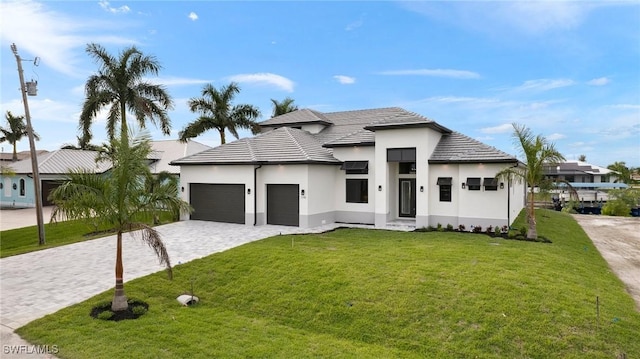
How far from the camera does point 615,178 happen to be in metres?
58.5

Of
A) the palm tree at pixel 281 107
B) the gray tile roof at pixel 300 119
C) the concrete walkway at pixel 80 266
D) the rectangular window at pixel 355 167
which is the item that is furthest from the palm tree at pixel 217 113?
the concrete walkway at pixel 80 266

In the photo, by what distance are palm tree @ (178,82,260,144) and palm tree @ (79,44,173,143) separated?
653cm

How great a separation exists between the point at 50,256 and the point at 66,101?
1341 centimetres

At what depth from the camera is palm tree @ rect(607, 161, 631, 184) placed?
56.7m

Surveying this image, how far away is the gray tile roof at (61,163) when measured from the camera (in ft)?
105

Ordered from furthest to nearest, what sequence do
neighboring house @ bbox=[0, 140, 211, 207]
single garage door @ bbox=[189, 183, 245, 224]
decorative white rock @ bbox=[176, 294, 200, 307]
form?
neighboring house @ bbox=[0, 140, 211, 207] → single garage door @ bbox=[189, 183, 245, 224] → decorative white rock @ bbox=[176, 294, 200, 307]

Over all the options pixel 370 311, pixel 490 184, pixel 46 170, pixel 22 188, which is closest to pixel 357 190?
pixel 490 184

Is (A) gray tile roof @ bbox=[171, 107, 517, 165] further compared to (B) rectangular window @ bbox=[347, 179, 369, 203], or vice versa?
(B) rectangular window @ bbox=[347, 179, 369, 203]

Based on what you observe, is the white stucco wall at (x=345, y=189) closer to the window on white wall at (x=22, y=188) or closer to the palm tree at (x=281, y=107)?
the palm tree at (x=281, y=107)

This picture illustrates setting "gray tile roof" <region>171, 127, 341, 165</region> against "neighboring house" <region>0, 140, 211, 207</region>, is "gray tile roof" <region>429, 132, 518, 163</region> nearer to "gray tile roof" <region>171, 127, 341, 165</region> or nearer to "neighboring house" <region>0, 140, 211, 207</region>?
"gray tile roof" <region>171, 127, 341, 165</region>

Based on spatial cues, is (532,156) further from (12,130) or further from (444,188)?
(12,130)

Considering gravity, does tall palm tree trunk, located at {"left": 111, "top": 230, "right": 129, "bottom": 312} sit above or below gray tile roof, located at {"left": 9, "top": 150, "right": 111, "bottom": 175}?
below

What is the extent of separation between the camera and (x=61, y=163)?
33469 mm

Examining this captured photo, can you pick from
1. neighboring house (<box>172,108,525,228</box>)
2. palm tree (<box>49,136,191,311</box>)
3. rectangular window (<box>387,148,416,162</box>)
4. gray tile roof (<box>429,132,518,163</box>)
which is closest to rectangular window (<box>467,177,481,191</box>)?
neighboring house (<box>172,108,525,228</box>)
